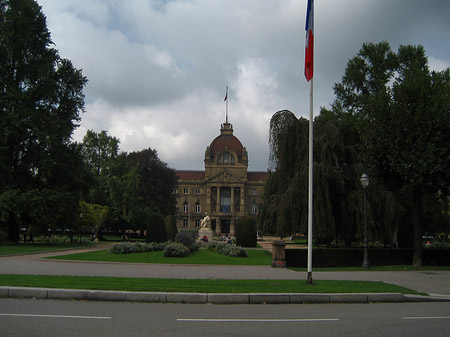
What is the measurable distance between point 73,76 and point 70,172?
30.2 feet

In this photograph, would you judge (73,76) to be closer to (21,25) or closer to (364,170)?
(21,25)

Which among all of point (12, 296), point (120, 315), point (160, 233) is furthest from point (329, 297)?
point (160, 233)

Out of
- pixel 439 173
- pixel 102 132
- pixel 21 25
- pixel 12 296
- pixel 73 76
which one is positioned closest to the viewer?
pixel 12 296

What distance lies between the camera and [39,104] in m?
37.8

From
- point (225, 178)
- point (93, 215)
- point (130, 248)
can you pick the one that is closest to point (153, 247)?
point (130, 248)

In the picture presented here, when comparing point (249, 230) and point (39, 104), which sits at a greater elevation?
point (39, 104)

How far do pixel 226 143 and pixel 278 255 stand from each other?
327 feet

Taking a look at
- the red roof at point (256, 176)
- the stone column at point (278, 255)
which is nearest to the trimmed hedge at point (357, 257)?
the stone column at point (278, 255)

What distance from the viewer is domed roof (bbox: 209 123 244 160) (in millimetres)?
117938

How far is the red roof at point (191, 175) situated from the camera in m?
122

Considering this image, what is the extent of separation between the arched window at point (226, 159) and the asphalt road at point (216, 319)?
349 feet

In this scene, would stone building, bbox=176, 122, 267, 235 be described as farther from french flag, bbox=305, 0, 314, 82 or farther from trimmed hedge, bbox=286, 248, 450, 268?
french flag, bbox=305, 0, 314, 82

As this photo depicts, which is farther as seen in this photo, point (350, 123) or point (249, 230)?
point (249, 230)

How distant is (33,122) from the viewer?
34906mm
